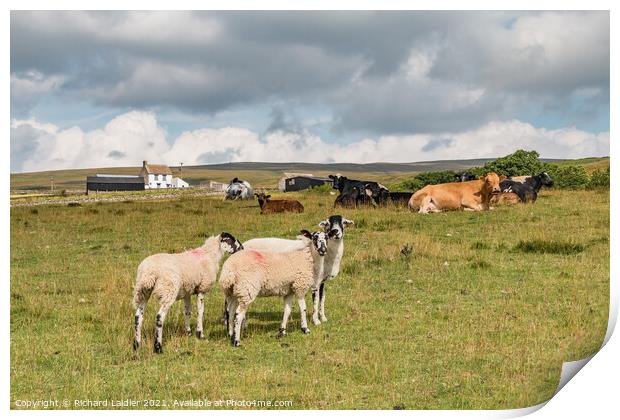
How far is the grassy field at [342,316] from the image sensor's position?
716cm

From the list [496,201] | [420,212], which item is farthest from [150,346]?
[496,201]

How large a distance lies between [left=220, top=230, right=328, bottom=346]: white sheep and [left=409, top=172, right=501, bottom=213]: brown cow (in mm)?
13126

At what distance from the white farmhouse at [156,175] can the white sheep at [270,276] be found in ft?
Result: 8.60

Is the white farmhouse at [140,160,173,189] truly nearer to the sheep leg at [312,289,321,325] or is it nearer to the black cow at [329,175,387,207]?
the sheep leg at [312,289,321,325]

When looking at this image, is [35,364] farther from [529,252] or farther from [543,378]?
[529,252]

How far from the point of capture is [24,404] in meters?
7.23

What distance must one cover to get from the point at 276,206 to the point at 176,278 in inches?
349

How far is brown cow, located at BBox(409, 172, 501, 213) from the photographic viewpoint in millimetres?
22031

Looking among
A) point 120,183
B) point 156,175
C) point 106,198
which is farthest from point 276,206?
point 156,175

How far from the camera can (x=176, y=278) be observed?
26.7 feet

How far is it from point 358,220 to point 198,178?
6.59 meters

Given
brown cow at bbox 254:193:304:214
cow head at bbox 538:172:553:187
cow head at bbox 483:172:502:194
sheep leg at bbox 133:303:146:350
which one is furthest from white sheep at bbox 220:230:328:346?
cow head at bbox 538:172:553:187

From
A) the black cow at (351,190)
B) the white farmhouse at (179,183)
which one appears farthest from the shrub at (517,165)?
the white farmhouse at (179,183)

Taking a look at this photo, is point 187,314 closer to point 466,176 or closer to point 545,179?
point 545,179
